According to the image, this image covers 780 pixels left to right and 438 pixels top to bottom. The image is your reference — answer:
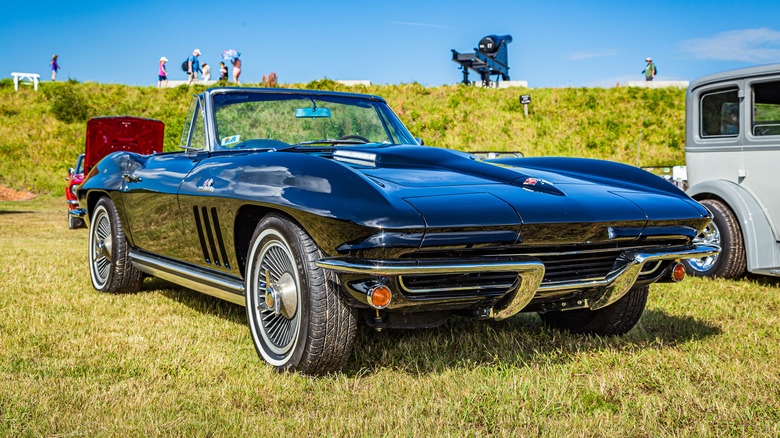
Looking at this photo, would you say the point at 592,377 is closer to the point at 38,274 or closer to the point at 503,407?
the point at 503,407

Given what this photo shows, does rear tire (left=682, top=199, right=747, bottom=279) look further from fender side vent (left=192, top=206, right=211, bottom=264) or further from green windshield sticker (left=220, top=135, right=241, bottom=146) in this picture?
fender side vent (left=192, top=206, right=211, bottom=264)

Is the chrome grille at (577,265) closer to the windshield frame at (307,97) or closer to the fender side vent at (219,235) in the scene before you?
the fender side vent at (219,235)

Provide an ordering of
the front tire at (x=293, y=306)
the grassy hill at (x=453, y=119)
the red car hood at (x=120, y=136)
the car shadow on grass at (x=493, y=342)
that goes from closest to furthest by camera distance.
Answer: the front tire at (x=293, y=306)
the car shadow on grass at (x=493, y=342)
the red car hood at (x=120, y=136)
the grassy hill at (x=453, y=119)

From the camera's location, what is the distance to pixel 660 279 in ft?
10.6

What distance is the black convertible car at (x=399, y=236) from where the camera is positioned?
253cm

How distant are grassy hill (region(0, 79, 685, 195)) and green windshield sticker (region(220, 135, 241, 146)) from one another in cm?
2011

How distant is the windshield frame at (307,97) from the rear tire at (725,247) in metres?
3.11

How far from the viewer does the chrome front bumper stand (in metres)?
2.45

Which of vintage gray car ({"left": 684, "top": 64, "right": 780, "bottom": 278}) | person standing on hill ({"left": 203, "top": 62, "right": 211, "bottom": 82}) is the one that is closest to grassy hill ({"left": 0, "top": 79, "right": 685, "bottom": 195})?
person standing on hill ({"left": 203, "top": 62, "right": 211, "bottom": 82})

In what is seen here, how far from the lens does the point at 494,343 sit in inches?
137

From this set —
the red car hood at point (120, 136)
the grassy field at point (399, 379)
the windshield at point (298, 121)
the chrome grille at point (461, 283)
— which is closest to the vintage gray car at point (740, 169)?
the grassy field at point (399, 379)

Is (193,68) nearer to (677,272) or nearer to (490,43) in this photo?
(490,43)

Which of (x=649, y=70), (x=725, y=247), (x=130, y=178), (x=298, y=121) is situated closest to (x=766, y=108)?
(x=725, y=247)

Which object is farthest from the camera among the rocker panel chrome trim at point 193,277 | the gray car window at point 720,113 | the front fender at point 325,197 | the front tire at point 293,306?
the gray car window at point 720,113
